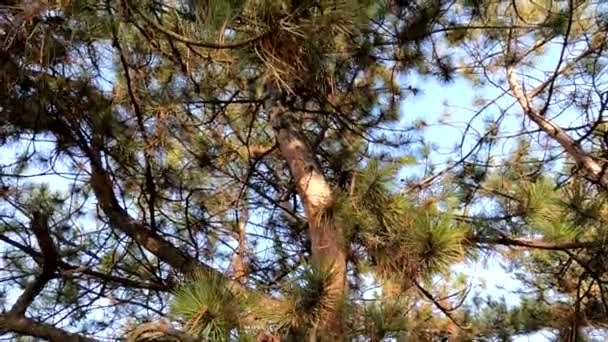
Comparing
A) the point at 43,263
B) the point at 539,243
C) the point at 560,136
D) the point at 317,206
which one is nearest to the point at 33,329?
the point at 43,263

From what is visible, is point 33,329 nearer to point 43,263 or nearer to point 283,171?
point 43,263

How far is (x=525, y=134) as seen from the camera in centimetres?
338

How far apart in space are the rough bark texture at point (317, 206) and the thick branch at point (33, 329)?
2.87ft

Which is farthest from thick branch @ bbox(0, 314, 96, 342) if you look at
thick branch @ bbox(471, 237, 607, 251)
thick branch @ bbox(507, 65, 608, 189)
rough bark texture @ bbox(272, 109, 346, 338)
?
thick branch @ bbox(507, 65, 608, 189)

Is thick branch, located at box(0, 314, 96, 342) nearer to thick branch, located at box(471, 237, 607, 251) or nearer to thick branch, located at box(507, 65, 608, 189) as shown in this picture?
thick branch, located at box(471, 237, 607, 251)

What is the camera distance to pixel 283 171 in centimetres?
336

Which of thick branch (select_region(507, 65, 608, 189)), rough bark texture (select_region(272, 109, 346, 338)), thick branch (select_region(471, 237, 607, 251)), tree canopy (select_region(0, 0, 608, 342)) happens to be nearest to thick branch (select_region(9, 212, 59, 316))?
tree canopy (select_region(0, 0, 608, 342))

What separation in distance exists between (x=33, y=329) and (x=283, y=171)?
128 cm

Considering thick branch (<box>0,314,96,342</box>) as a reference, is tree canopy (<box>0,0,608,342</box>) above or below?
above

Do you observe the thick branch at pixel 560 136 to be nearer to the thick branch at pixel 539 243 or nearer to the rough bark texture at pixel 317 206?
the thick branch at pixel 539 243

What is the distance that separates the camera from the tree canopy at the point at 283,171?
1977mm

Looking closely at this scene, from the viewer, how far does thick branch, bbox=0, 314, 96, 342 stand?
254 cm

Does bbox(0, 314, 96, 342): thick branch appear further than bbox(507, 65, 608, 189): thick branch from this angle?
No

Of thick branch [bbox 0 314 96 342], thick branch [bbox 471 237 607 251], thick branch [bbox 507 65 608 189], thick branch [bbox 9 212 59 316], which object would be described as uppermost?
thick branch [bbox 507 65 608 189]
